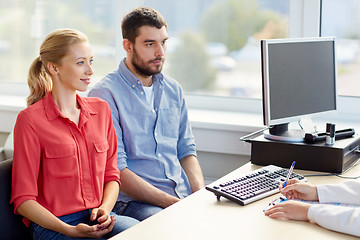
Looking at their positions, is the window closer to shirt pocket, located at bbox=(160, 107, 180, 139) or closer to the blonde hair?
shirt pocket, located at bbox=(160, 107, 180, 139)

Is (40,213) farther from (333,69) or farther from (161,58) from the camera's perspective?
(333,69)

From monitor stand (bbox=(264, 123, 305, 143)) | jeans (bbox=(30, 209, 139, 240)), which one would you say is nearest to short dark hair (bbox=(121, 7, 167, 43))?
monitor stand (bbox=(264, 123, 305, 143))

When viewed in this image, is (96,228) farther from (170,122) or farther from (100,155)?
(170,122)

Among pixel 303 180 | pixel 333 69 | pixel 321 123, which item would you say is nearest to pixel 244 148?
pixel 321 123

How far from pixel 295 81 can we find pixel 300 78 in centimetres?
3

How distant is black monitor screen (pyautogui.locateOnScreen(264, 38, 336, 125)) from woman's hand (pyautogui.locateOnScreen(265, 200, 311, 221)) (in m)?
0.50

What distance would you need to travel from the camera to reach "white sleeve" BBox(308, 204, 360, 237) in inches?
55.7

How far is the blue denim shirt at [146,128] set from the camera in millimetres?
2197

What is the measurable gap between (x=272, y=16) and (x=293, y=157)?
3.60 feet

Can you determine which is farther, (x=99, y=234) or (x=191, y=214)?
(x=99, y=234)

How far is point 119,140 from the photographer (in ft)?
7.13

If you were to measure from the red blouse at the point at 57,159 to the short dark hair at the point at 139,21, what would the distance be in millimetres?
482

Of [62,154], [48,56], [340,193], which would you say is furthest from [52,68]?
[340,193]

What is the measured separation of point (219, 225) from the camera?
1494 mm
